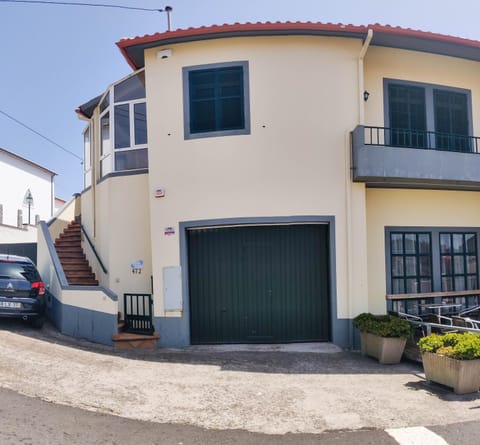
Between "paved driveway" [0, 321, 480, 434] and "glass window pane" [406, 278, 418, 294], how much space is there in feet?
7.84

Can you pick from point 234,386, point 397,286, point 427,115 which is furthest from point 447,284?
point 234,386

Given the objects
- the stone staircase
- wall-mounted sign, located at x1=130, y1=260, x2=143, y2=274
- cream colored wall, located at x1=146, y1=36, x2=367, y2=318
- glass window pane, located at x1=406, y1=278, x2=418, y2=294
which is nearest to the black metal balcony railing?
cream colored wall, located at x1=146, y1=36, x2=367, y2=318

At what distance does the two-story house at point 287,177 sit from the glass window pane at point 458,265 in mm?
472

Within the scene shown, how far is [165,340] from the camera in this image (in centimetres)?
858

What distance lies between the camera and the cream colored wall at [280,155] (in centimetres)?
846

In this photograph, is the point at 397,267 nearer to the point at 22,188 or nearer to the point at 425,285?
the point at 425,285

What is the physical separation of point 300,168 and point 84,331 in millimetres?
5659

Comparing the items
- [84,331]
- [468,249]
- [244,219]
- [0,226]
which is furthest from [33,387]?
[0,226]

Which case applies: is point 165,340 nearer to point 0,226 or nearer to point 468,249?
point 468,249

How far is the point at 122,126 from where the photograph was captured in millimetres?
10383

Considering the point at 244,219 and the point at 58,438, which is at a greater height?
the point at 244,219

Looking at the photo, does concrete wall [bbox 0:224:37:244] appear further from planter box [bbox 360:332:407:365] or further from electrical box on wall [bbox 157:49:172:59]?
planter box [bbox 360:332:407:365]

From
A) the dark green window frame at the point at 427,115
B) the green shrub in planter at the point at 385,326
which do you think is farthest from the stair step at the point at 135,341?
the dark green window frame at the point at 427,115

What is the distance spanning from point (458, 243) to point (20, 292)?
10025 millimetres
